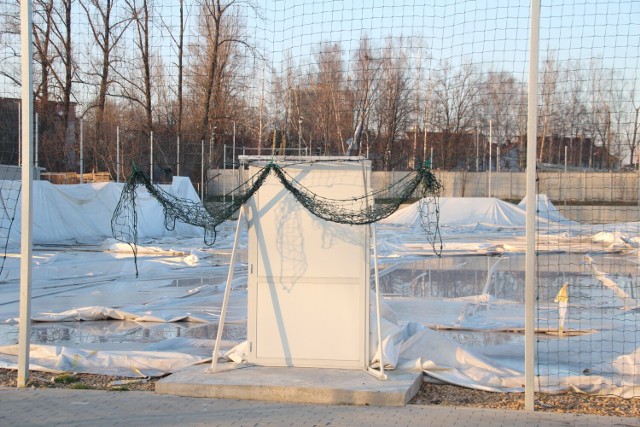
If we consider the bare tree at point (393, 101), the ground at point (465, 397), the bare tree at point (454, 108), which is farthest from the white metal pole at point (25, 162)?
the bare tree at point (454, 108)

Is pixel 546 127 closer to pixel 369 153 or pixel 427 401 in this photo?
pixel 369 153

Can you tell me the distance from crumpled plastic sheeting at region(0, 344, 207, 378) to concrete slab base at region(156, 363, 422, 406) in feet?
Result: 2.43

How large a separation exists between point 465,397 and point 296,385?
1.55 m

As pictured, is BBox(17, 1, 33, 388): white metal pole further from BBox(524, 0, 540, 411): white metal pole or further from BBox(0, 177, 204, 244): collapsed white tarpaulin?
BBox(0, 177, 204, 244): collapsed white tarpaulin

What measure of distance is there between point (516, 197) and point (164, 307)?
27.1m

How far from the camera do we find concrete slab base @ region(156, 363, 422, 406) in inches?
268

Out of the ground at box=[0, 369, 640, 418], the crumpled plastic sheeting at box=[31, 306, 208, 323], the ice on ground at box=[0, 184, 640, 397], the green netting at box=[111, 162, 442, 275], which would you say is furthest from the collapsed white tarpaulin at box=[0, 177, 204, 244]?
the green netting at box=[111, 162, 442, 275]

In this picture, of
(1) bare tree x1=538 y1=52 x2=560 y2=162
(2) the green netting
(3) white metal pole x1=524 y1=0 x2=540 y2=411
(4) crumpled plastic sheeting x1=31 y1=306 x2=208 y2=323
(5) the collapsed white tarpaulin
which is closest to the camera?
(3) white metal pole x1=524 y1=0 x2=540 y2=411

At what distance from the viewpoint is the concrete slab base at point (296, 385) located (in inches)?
268

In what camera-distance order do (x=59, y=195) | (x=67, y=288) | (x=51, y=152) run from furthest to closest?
1. (x=59, y=195)
2. (x=51, y=152)
3. (x=67, y=288)

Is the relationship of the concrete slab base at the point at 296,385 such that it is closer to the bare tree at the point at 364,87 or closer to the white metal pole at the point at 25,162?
the white metal pole at the point at 25,162

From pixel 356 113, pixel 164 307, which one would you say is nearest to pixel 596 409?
pixel 356 113

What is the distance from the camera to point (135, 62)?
10.1 meters

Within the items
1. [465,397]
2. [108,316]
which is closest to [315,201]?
[465,397]
